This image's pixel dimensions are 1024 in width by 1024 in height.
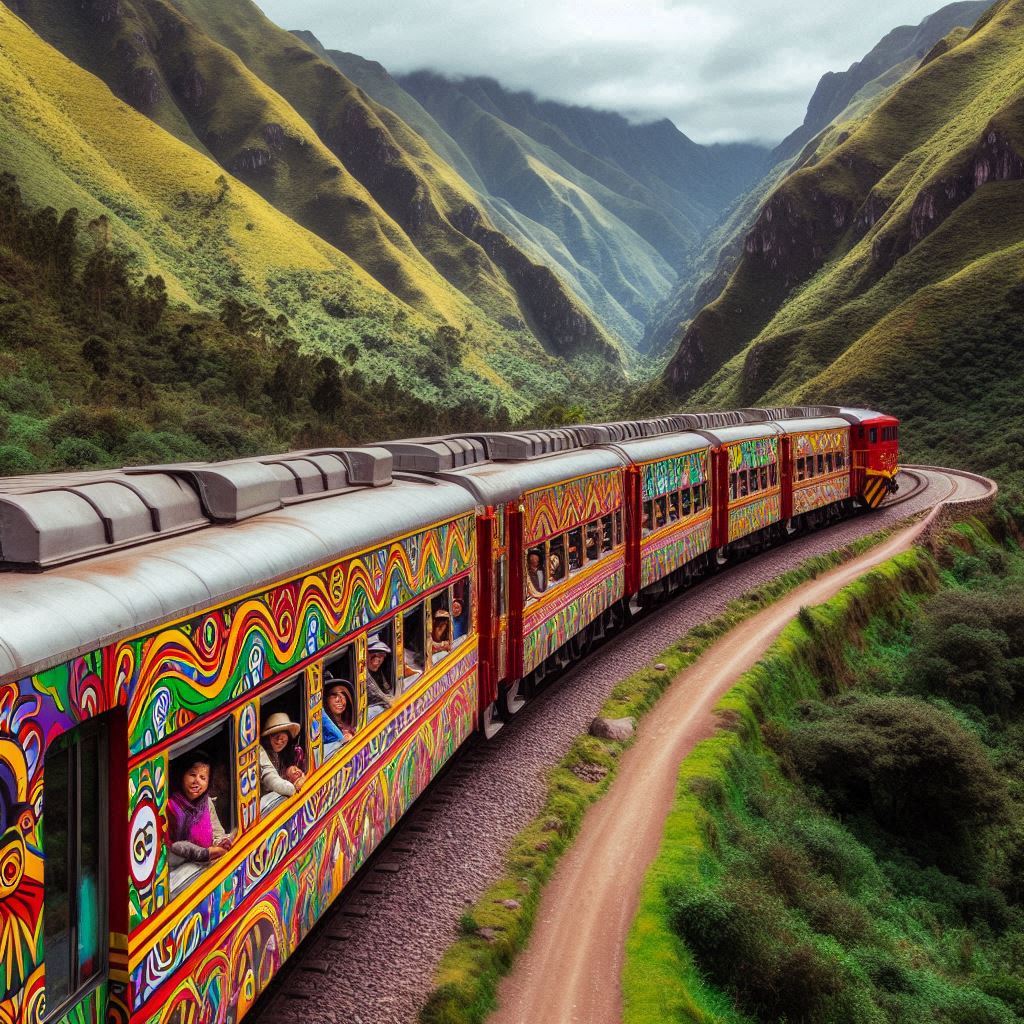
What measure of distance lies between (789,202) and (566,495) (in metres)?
167

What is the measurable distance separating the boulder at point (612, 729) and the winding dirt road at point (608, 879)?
0.23 metres

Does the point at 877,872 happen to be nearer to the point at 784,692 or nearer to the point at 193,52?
the point at 784,692

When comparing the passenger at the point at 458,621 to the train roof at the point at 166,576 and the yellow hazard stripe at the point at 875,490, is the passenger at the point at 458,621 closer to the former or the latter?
the train roof at the point at 166,576

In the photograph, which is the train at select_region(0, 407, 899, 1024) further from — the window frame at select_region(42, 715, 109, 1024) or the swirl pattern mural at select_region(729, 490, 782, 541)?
the swirl pattern mural at select_region(729, 490, 782, 541)

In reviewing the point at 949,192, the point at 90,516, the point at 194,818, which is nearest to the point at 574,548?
the point at 194,818

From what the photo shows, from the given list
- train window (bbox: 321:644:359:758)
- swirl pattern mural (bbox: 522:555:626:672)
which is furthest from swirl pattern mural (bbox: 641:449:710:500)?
train window (bbox: 321:644:359:758)

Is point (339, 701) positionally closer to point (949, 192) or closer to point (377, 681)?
point (377, 681)

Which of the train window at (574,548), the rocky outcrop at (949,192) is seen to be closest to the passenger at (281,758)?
the train window at (574,548)

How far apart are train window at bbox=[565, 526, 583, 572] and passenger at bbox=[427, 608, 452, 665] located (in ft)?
17.1

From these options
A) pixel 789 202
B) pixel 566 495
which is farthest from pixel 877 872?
pixel 789 202

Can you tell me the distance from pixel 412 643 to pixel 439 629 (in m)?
0.95

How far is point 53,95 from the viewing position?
136 m

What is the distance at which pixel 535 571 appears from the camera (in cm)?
1501

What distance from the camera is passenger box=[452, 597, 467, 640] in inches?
466
